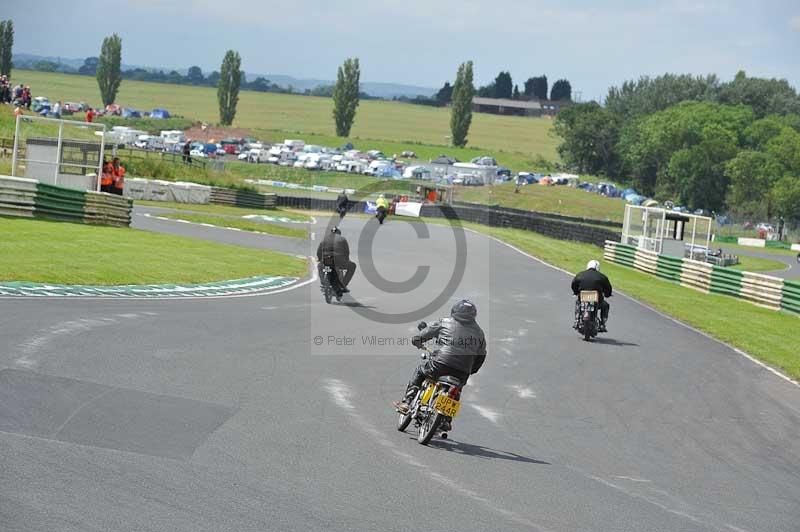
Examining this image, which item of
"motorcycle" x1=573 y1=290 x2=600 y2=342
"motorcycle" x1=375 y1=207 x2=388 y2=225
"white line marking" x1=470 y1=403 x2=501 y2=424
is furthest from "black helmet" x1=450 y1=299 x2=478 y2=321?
"motorcycle" x1=375 y1=207 x2=388 y2=225

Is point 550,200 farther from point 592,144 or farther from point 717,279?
point 717,279

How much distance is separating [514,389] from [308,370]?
2.97 metres

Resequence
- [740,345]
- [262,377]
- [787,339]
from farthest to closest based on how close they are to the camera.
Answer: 1. [787,339]
2. [740,345]
3. [262,377]

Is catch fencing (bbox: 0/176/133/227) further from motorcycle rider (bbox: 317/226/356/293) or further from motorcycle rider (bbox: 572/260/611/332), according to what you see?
motorcycle rider (bbox: 572/260/611/332)

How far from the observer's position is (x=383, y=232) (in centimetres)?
4906

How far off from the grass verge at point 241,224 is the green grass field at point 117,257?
913 centimetres

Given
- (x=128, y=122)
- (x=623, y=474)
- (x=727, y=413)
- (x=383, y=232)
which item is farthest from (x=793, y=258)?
(x=128, y=122)

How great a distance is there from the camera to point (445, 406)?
37.0ft

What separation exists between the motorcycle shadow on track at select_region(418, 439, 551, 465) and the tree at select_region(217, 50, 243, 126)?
13065 centimetres

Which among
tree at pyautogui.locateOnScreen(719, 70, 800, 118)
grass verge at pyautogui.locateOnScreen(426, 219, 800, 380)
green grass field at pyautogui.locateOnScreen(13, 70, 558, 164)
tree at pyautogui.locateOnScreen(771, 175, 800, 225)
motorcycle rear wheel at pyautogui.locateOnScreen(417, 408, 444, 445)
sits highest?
tree at pyautogui.locateOnScreen(719, 70, 800, 118)

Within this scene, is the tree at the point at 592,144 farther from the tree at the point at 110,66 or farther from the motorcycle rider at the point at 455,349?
the motorcycle rider at the point at 455,349

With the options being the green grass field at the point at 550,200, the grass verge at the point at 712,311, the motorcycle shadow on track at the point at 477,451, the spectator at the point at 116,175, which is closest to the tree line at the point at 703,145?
the green grass field at the point at 550,200

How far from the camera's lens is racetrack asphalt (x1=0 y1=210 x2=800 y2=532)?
325 inches

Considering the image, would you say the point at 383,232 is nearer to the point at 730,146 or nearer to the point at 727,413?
the point at 727,413
